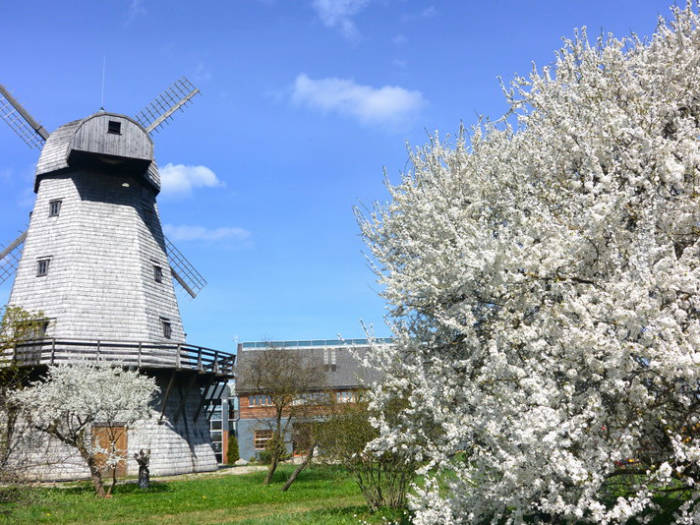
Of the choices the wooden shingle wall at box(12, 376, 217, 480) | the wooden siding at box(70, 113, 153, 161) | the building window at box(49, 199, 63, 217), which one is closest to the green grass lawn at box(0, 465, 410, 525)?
the wooden shingle wall at box(12, 376, 217, 480)

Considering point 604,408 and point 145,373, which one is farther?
point 145,373

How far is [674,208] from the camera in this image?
792cm

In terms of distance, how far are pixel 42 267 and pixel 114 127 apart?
8336mm

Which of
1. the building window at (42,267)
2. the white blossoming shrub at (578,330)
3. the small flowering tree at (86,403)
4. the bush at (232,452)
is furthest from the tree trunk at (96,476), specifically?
the bush at (232,452)

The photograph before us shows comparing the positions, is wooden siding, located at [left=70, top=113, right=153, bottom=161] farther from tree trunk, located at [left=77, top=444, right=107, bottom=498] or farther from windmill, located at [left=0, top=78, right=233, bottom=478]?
tree trunk, located at [left=77, top=444, right=107, bottom=498]

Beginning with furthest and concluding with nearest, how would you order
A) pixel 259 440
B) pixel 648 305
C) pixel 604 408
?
pixel 259 440, pixel 604 408, pixel 648 305

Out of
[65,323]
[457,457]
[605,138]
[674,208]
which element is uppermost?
[65,323]

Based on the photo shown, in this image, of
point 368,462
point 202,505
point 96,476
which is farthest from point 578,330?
point 96,476

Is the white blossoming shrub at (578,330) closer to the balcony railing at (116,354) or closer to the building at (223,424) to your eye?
the balcony railing at (116,354)

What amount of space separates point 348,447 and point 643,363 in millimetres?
8892

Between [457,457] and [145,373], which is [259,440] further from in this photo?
[457,457]

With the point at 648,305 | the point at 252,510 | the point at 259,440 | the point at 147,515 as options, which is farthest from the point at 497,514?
the point at 259,440

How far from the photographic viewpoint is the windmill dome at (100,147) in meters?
32.0

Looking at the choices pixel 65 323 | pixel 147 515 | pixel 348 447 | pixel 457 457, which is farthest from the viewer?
pixel 65 323
